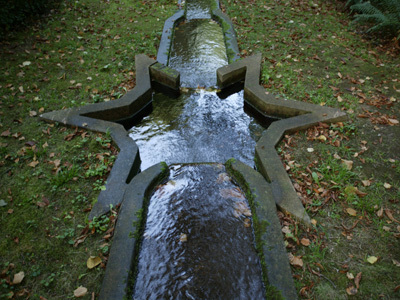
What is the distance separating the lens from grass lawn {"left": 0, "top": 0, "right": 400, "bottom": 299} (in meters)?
2.64

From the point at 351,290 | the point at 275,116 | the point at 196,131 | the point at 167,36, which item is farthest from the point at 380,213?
the point at 167,36

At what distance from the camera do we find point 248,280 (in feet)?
8.36

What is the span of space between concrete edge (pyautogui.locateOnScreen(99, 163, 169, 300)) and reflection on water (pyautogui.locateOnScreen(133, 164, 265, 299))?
0.60ft

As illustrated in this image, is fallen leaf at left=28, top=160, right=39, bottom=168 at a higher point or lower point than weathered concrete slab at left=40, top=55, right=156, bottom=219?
lower

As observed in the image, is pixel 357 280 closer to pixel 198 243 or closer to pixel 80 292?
pixel 198 243

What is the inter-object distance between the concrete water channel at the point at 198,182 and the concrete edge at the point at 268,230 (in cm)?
1

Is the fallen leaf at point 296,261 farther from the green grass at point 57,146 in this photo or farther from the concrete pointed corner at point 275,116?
the green grass at point 57,146

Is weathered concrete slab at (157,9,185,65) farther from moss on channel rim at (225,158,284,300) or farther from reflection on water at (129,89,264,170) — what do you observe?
moss on channel rim at (225,158,284,300)

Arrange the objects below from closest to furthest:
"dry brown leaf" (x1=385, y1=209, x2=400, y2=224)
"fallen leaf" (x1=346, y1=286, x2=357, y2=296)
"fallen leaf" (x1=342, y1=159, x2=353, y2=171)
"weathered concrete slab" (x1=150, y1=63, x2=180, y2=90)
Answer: "fallen leaf" (x1=346, y1=286, x2=357, y2=296), "dry brown leaf" (x1=385, y1=209, x2=400, y2=224), "fallen leaf" (x1=342, y1=159, x2=353, y2=171), "weathered concrete slab" (x1=150, y1=63, x2=180, y2=90)

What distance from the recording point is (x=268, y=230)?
2742 millimetres

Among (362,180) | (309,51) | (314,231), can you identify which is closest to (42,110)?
(314,231)

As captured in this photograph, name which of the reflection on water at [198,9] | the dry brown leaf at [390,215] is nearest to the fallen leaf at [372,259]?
the dry brown leaf at [390,215]

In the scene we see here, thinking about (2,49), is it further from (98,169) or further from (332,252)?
(332,252)

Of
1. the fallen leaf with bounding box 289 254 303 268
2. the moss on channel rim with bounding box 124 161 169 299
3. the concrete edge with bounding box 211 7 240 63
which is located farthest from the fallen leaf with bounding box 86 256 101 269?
the concrete edge with bounding box 211 7 240 63
